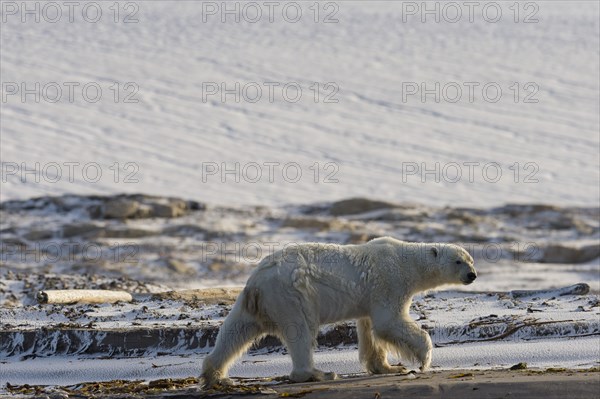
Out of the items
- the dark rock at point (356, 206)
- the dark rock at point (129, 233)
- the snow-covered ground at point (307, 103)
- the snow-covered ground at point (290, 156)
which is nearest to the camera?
the snow-covered ground at point (290, 156)

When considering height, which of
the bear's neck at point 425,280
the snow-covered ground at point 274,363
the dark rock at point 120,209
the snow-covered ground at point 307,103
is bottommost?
the snow-covered ground at point 274,363

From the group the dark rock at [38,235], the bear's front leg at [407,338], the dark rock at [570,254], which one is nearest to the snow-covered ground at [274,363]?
the bear's front leg at [407,338]

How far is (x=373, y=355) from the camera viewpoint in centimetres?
786

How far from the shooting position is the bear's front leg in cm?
750

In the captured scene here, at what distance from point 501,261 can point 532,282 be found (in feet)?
7.18

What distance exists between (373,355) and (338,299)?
65 centimetres

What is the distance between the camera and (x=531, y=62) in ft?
131

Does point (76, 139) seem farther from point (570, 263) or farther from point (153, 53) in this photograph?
point (570, 263)

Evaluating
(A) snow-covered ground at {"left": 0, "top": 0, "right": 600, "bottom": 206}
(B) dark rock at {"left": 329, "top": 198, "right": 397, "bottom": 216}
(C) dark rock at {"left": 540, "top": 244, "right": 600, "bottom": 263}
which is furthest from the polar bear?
(A) snow-covered ground at {"left": 0, "top": 0, "right": 600, "bottom": 206}

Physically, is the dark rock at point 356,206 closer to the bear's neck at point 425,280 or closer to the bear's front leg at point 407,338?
the bear's neck at point 425,280

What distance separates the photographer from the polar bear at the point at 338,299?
7195 millimetres

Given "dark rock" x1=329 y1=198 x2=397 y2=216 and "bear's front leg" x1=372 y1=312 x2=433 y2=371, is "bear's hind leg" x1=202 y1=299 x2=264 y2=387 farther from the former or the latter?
"dark rock" x1=329 y1=198 x2=397 y2=216

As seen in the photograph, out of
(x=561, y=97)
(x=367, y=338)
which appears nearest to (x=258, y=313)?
(x=367, y=338)

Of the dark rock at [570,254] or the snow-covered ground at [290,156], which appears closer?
the snow-covered ground at [290,156]
